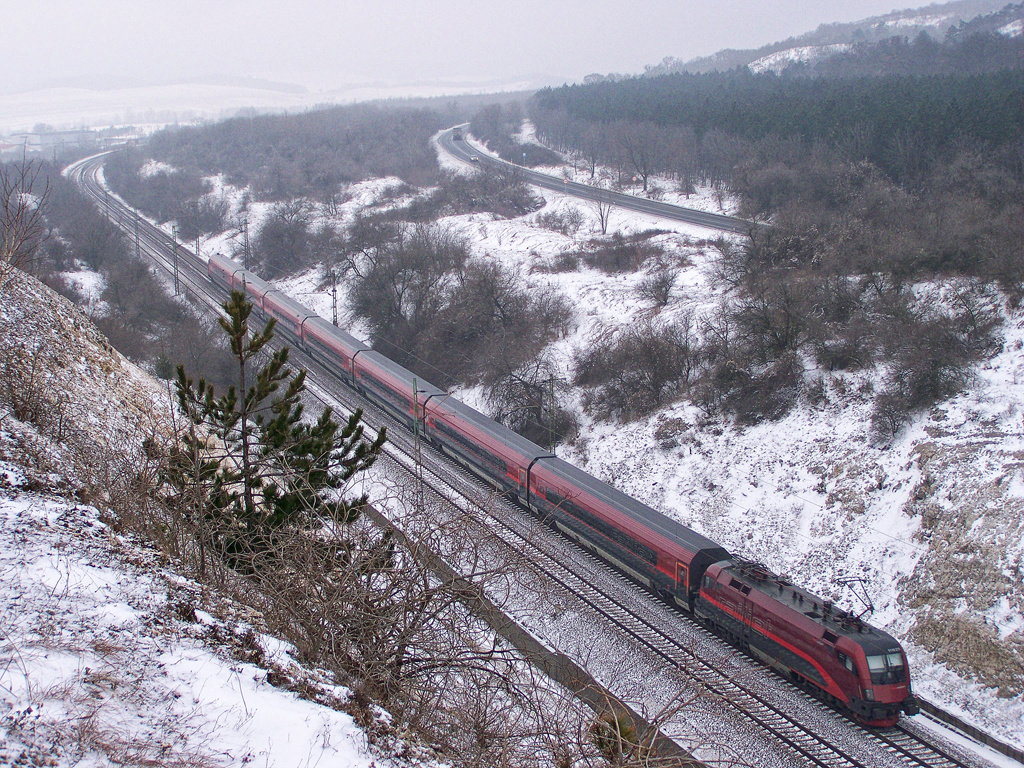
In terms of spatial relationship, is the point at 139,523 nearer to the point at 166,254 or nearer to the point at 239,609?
the point at 239,609

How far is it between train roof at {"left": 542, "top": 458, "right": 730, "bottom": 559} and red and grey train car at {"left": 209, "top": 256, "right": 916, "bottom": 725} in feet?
0.11

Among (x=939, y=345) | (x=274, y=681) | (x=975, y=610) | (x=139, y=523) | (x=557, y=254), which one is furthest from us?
(x=557, y=254)

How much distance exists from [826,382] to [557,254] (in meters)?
23.3

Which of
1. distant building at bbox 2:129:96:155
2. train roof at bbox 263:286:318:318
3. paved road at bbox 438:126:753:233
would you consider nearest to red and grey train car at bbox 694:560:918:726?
paved road at bbox 438:126:753:233

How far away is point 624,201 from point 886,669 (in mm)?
47297

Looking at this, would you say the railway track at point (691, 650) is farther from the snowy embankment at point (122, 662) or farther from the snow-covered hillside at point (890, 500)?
the snowy embankment at point (122, 662)

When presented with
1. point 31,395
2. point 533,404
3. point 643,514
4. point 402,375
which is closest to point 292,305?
point 402,375

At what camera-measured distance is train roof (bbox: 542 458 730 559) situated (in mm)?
16656

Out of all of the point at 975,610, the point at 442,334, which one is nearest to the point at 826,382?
the point at 975,610

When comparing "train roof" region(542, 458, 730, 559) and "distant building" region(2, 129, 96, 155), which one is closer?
"train roof" region(542, 458, 730, 559)

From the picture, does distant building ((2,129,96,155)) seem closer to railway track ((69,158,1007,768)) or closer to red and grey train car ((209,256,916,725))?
red and grey train car ((209,256,916,725))

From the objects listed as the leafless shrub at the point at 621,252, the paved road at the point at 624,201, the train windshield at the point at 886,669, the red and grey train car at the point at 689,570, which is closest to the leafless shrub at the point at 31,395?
the red and grey train car at the point at 689,570

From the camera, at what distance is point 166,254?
196 ft

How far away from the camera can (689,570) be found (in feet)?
52.5
